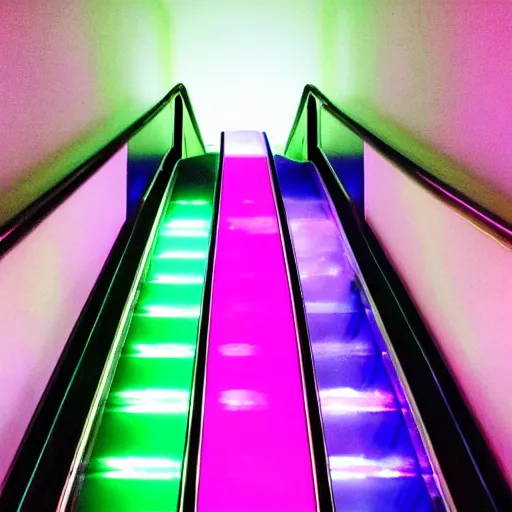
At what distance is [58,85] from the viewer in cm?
389

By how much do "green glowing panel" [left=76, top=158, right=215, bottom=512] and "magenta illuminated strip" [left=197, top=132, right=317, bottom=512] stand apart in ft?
0.58

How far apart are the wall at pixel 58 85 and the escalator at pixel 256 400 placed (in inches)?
30.8

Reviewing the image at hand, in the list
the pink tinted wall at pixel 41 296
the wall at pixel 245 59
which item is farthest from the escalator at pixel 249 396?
the wall at pixel 245 59

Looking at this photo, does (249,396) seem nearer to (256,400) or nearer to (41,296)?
(256,400)

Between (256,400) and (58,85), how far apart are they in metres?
2.45

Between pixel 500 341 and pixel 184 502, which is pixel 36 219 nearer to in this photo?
pixel 184 502

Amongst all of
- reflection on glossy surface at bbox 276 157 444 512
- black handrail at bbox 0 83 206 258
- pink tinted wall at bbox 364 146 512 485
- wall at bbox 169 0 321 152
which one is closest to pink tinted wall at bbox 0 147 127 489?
black handrail at bbox 0 83 206 258

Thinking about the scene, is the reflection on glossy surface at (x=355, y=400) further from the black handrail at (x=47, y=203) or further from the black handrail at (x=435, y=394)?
the black handrail at (x=47, y=203)

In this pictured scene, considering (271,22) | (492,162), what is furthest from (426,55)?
(271,22)

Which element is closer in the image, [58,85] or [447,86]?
[447,86]

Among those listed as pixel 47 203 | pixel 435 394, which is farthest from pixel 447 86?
pixel 47 203

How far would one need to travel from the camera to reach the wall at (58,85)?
10.1 feet

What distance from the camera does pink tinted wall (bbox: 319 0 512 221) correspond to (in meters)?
2.94

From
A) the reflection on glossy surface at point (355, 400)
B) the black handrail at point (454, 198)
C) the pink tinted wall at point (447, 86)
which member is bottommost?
the reflection on glossy surface at point (355, 400)
